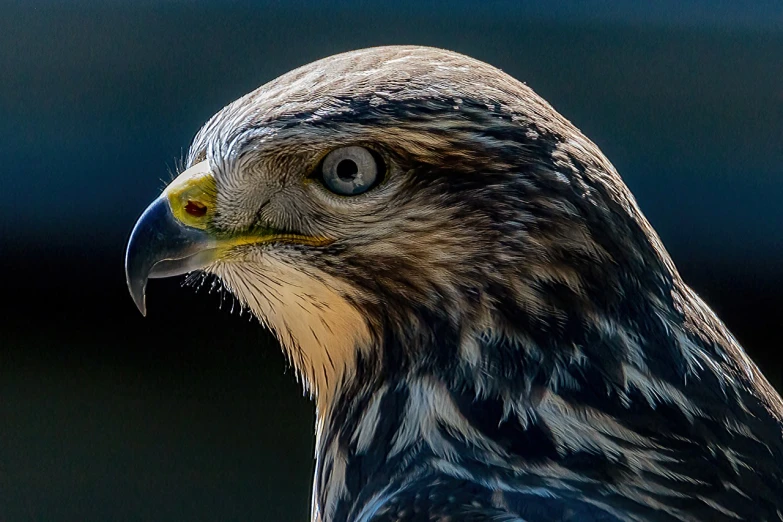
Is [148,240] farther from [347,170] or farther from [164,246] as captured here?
[347,170]

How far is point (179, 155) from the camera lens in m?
3.42

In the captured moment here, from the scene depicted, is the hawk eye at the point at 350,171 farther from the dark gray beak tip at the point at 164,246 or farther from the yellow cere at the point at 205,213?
the dark gray beak tip at the point at 164,246

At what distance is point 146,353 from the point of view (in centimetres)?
357

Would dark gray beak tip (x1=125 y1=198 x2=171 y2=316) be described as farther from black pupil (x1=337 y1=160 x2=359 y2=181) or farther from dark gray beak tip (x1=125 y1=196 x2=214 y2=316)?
black pupil (x1=337 y1=160 x2=359 y2=181)

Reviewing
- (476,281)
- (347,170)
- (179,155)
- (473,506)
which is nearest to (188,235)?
(347,170)

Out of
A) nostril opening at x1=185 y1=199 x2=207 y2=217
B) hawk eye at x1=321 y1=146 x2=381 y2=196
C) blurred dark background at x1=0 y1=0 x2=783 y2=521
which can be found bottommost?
blurred dark background at x1=0 y1=0 x2=783 y2=521

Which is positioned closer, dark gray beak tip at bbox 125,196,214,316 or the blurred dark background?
dark gray beak tip at bbox 125,196,214,316

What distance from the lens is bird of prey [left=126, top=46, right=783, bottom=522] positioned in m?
1.96

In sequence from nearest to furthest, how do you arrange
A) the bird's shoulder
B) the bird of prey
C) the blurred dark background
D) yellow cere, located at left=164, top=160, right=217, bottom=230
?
1. the bird's shoulder
2. the bird of prey
3. yellow cere, located at left=164, top=160, right=217, bottom=230
4. the blurred dark background

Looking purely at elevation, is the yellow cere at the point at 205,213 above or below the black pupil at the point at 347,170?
below

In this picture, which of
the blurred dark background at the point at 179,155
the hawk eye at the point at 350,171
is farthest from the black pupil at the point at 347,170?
the blurred dark background at the point at 179,155

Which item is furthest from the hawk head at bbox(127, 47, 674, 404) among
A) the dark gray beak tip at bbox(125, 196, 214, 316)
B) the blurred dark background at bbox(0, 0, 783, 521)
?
the blurred dark background at bbox(0, 0, 783, 521)

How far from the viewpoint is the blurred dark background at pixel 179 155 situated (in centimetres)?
344

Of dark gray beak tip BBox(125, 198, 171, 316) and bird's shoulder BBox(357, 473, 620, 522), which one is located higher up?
dark gray beak tip BBox(125, 198, 171, 316)
